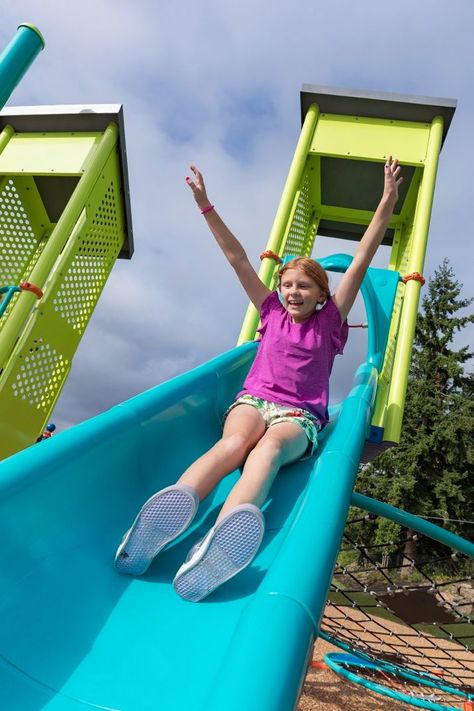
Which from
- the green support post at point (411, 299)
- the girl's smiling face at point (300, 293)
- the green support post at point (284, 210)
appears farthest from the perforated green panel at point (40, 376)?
the green support post at point (411, 299)

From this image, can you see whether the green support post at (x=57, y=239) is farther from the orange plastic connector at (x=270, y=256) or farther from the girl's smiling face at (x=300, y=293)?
the girl's smiling face at (x=300, y=293)

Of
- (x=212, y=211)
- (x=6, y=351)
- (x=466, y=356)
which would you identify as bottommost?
(x=6, y=351)

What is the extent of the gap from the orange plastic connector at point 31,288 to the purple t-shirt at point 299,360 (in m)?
1.86

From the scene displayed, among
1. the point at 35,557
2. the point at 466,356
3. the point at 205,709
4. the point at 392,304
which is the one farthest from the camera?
the point at 466,356

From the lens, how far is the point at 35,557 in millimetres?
1294

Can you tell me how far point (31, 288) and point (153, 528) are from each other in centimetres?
273

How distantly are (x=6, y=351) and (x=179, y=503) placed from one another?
2.61 m

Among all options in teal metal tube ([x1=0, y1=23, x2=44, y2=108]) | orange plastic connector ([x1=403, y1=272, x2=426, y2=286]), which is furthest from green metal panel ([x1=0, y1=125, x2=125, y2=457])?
orange plastic connector ([x1=403, y1=272, x2=426, y2=286])

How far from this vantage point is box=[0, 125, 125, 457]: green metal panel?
3824 millimetres

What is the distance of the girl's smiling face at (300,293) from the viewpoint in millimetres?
2562

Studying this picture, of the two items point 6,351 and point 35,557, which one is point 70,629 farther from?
point 6,351

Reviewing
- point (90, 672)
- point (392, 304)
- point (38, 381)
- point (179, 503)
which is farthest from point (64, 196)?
point (90, 672)

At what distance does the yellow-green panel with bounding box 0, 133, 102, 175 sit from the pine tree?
17.5m

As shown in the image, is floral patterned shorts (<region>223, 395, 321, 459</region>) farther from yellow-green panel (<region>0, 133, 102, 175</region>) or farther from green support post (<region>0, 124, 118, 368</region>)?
yellow-green panel (<region>0, 133, 102, 175</region>)
